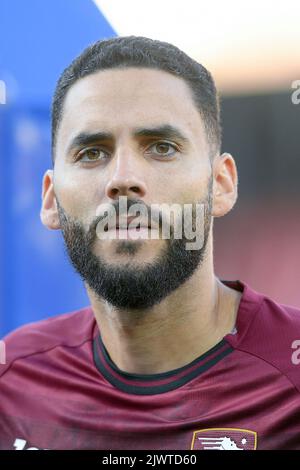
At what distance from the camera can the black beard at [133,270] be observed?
60.1 inches

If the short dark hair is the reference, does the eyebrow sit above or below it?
below

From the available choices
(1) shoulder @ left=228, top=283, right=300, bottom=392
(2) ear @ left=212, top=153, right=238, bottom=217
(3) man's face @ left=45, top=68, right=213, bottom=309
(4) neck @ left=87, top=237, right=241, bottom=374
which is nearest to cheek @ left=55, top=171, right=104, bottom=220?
(3) man's face @ left=45, top=68, right=213, bottom=309

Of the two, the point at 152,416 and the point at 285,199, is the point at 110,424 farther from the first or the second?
the point at 285,199

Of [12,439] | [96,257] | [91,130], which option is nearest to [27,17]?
[91,130]

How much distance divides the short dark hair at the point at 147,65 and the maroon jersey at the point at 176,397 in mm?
503

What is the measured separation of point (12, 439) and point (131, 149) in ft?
2.78

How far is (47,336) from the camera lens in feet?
6.54

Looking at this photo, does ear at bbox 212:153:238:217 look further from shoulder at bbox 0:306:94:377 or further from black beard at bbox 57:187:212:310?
shoulder at bbox 0:306:94:377

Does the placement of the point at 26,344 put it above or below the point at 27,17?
below

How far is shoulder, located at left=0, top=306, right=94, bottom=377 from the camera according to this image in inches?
76.2

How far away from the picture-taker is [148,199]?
1.51 metres

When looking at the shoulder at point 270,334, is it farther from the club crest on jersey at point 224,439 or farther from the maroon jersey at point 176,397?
the club crest on jersey at point 224,439

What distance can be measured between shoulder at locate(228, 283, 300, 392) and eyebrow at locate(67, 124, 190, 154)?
48 cm

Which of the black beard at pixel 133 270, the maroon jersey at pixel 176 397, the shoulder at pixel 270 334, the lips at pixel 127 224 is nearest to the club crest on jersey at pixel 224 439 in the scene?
the maroon jersey at pixel 176 397
